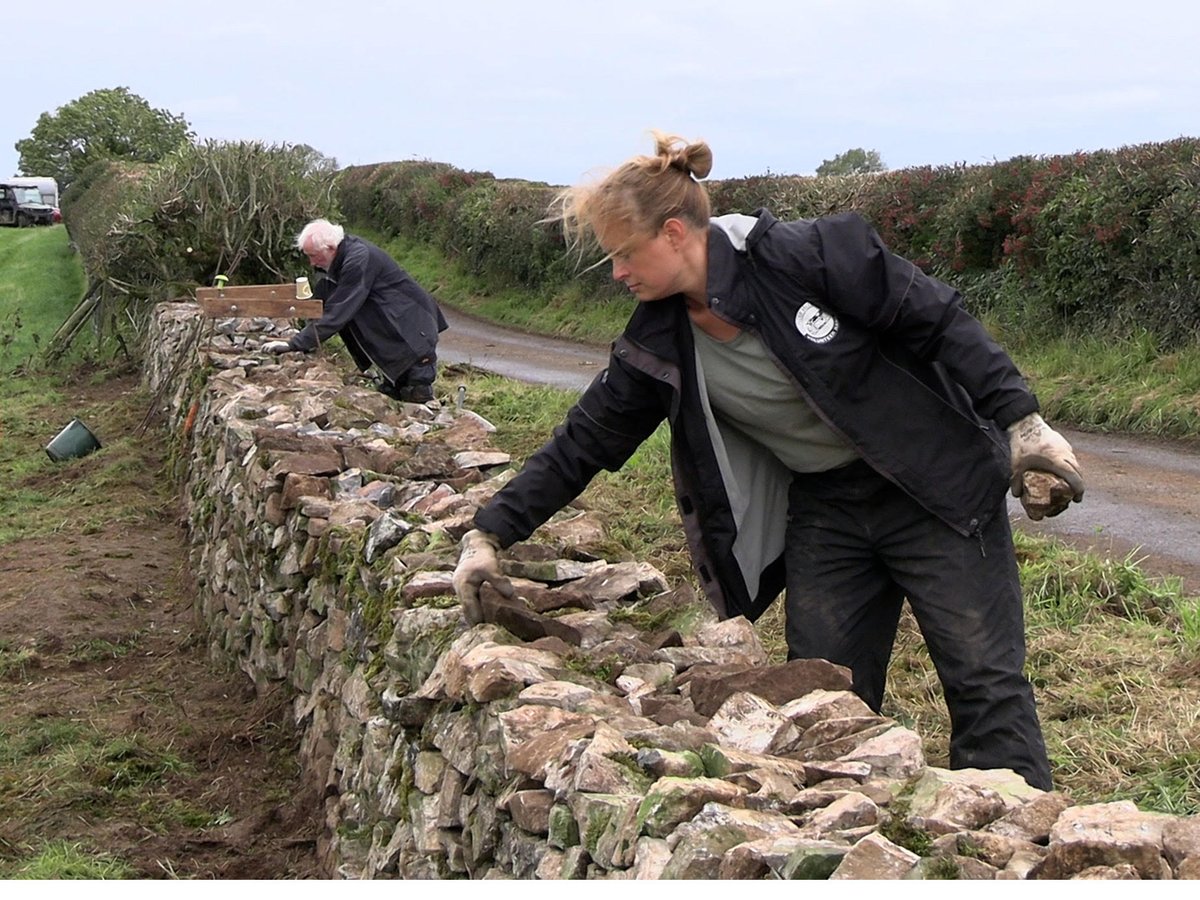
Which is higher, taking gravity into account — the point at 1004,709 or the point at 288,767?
the point at 1004,709

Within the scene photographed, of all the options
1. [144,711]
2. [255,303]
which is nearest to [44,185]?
[255,303]

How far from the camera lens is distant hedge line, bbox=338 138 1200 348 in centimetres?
1114

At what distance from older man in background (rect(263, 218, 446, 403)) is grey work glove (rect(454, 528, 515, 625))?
559cm

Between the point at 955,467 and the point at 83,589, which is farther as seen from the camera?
the point at 83,589

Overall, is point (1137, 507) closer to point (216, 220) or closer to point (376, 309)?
point (376, 309)

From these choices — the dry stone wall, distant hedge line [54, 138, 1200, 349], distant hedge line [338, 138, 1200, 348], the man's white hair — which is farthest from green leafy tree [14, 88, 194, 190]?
the dry stone wall

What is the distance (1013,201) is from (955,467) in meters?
10.8

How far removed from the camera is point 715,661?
342cm

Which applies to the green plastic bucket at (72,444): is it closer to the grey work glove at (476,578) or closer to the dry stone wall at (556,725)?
the dry stone wall at (556,725)

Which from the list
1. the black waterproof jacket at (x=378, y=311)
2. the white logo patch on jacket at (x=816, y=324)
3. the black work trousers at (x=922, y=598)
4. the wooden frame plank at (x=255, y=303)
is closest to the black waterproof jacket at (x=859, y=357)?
the white logo patch on jacket at (x=816, y=324)

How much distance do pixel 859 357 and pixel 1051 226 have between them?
9.99 meters

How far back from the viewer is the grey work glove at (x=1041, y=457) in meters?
3.07

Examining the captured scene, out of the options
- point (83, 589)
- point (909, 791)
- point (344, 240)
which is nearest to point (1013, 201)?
point (344, 240)

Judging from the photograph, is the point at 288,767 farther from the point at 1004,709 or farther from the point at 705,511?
the point at 1004,709
